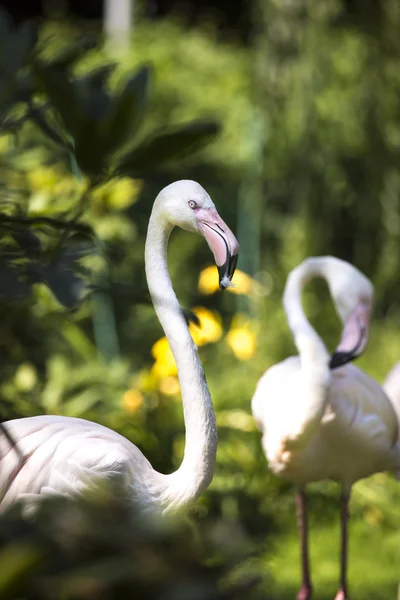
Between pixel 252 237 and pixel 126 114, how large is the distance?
14.9 ft

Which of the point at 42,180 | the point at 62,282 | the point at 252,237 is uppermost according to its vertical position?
the point at 62,282

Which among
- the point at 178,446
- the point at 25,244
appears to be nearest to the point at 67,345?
the point at 178,446

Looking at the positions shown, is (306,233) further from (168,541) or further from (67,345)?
(168,541)

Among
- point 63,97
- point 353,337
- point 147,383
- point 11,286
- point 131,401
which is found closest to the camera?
point 11,286

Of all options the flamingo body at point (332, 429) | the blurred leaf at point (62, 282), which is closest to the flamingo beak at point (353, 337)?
the flamingo body at point (332, 429)

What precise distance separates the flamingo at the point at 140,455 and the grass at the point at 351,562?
158 cm

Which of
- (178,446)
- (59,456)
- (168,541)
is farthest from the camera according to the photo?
(178,446)

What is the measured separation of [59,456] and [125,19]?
21.9 feet

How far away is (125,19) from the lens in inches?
323

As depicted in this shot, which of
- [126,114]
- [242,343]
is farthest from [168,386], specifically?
[126,114]

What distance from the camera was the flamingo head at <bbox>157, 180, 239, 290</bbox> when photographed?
85.6 inches

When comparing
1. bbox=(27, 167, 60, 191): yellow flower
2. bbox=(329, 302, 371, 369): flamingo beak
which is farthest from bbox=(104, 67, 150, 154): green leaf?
bbox=(27, 167, 60, 191): yellow flower

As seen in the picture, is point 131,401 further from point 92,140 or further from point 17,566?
point 17,566

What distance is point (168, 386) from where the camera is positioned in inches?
171
